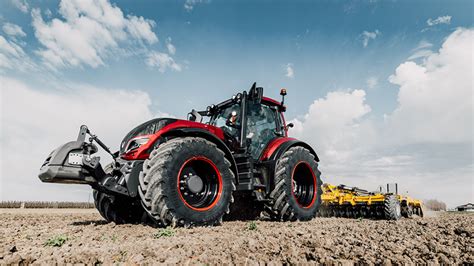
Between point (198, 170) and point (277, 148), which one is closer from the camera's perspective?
point (198, 170)

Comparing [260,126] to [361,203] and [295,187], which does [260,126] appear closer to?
[295,187]

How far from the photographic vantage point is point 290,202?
6.00 metres

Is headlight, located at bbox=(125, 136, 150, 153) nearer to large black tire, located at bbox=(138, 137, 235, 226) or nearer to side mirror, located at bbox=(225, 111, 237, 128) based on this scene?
large black tire, located at bbox=(138, 137, 235, 226)

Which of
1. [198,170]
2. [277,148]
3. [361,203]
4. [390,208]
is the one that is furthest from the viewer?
[361,203]

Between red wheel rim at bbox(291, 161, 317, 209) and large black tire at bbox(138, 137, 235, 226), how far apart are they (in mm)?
2356

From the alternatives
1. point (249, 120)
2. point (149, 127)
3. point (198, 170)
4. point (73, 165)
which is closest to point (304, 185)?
point (249, 120)

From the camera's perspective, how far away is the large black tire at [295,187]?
234 inches

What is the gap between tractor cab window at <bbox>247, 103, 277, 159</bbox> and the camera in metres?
6.43

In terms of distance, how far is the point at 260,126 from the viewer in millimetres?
6723

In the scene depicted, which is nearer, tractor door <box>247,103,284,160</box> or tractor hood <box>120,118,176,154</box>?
tractor hood <box>120,118,176,154</box>

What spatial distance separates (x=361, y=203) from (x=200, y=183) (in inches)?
336

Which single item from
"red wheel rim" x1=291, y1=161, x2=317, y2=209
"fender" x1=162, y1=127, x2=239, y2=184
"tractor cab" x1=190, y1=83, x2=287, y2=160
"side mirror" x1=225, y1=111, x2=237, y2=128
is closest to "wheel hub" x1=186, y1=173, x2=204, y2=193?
"fender" x1=162, y1=127, x2=239, y2=184

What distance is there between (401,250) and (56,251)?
293 cm

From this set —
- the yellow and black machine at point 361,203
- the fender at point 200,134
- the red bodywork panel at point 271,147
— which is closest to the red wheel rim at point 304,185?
the red bodywork panel at point 271,147
